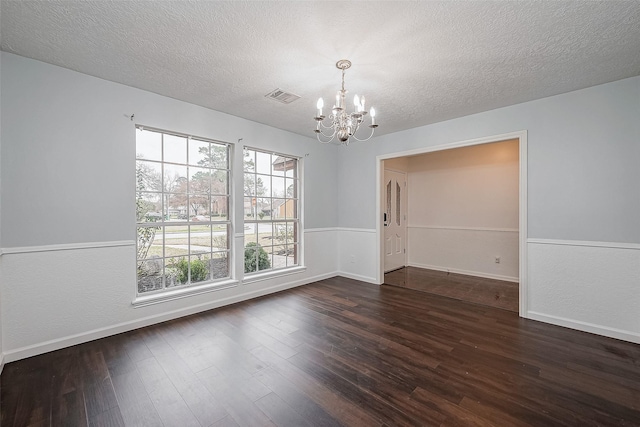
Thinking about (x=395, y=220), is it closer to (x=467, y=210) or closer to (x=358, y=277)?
(x=467, y=210)

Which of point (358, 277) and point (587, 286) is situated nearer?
point (587, 286)

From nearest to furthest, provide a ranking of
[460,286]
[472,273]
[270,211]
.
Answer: [270,211], [460,286], [472,273]

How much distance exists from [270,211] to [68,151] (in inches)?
99.0

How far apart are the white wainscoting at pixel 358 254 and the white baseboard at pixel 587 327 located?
2.28m

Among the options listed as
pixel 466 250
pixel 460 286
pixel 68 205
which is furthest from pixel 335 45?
Result: pixel 466 250

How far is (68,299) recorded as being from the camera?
2.56m

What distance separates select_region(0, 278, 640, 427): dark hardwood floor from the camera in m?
1.69

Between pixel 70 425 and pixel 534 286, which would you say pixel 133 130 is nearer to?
pixel 70 425

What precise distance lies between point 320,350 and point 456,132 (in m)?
3.50

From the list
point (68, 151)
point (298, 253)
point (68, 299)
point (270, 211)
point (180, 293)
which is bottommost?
point (180, 293)

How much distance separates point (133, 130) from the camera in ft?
9.68

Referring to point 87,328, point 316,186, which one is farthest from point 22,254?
point 316,186

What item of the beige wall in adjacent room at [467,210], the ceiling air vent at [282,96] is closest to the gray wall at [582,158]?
the beige wall in adjacent room at [467,210]

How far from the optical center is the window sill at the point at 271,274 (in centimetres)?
395
